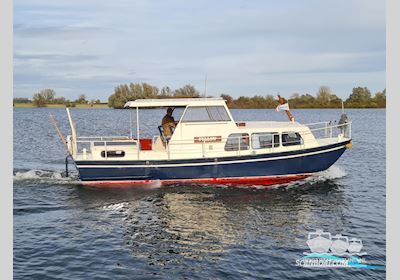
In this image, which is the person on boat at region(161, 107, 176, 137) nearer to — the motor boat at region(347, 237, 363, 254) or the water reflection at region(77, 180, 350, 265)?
the water reflection at region(77, 180, 350, 265)

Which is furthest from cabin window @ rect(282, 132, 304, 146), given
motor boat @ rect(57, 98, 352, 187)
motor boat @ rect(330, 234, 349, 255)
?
motor boat @ rect(330, 234, 349, 255)

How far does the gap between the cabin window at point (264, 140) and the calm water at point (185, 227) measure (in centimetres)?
222

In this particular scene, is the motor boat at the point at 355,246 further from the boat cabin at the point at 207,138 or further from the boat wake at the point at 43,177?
the boat wake at the point at 43,177

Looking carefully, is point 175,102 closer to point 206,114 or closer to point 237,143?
point 206,114

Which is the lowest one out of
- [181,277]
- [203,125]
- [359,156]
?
[181,277]

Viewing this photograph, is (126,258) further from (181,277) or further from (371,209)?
(371,209)

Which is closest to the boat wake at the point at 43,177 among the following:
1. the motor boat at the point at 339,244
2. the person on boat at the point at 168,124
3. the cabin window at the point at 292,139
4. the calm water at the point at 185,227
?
the calm water at the point at 185,227

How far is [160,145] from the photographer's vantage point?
22281 mm

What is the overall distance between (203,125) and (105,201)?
6.10 metres

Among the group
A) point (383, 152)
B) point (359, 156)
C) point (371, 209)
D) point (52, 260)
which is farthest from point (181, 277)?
point (383, 152)

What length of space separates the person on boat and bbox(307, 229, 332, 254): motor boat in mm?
9534

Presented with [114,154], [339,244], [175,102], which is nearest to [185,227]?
[339,244]

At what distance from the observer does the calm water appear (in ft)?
39.5

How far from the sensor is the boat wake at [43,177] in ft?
71.9
